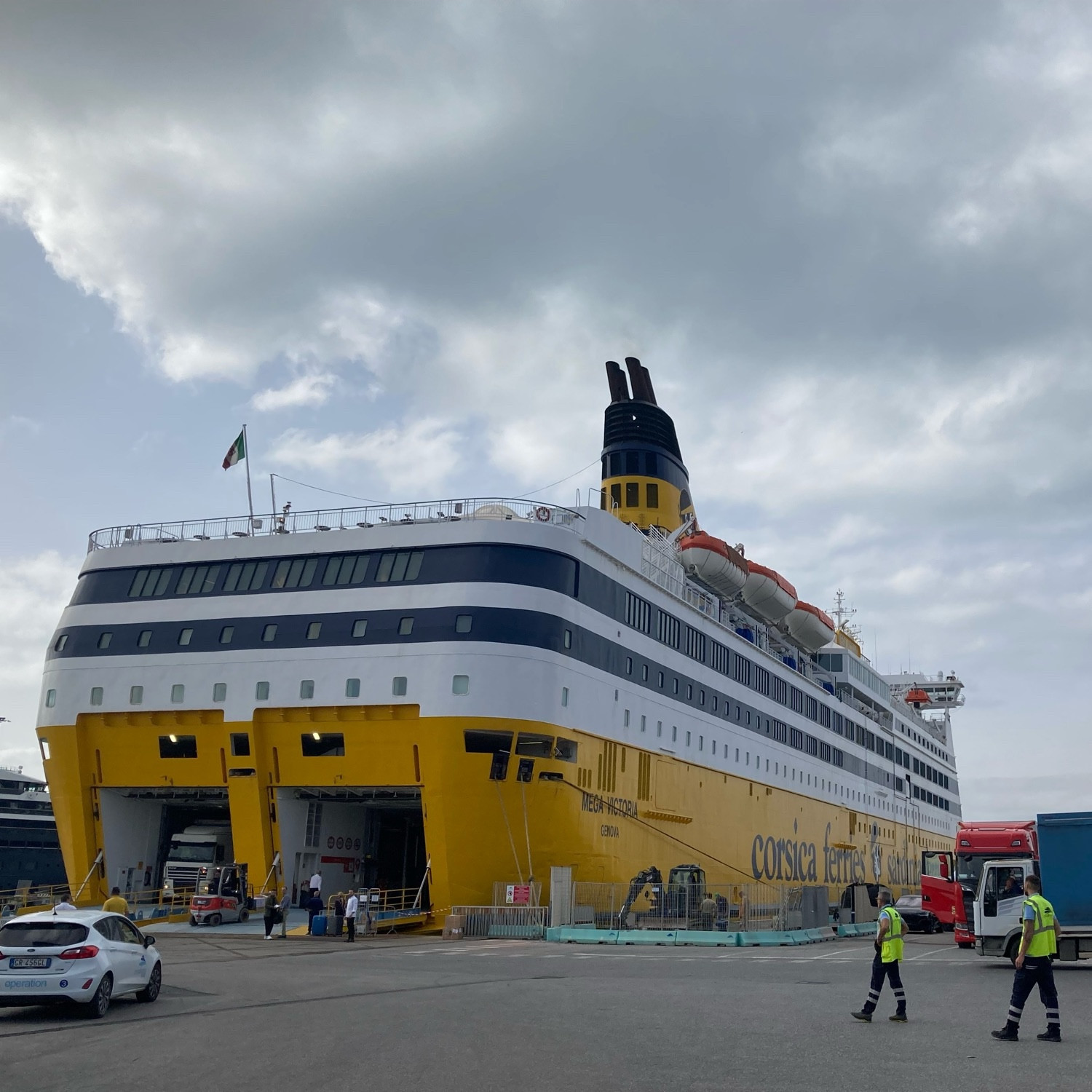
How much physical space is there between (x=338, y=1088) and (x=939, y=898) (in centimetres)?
3567

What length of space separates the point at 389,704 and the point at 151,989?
14.4 meters

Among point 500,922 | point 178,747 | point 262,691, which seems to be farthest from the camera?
point 178,747

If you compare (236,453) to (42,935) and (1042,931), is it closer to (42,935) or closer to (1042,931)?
(42,935)

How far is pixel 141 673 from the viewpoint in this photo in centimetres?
3181

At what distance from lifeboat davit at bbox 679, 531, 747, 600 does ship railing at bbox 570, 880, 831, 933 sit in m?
13.5

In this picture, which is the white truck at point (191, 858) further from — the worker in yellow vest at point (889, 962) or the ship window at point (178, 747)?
the worker in yellow vest at point (889, 962)

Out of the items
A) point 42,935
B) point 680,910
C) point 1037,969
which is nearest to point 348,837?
point 680,910

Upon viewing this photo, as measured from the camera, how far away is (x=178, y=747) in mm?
31688

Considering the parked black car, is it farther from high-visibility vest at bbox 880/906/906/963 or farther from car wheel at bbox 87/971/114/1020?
car wheel at bbox 87/971/114/1020

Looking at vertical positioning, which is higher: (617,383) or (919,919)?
(617,383)

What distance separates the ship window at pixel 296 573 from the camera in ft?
104

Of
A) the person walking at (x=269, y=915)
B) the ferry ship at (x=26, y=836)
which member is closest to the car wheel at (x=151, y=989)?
the person walking at (x=269, y=915)

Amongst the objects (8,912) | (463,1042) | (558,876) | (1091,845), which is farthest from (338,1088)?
Result: (8,912)

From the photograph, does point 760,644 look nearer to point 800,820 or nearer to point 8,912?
point 800,820
